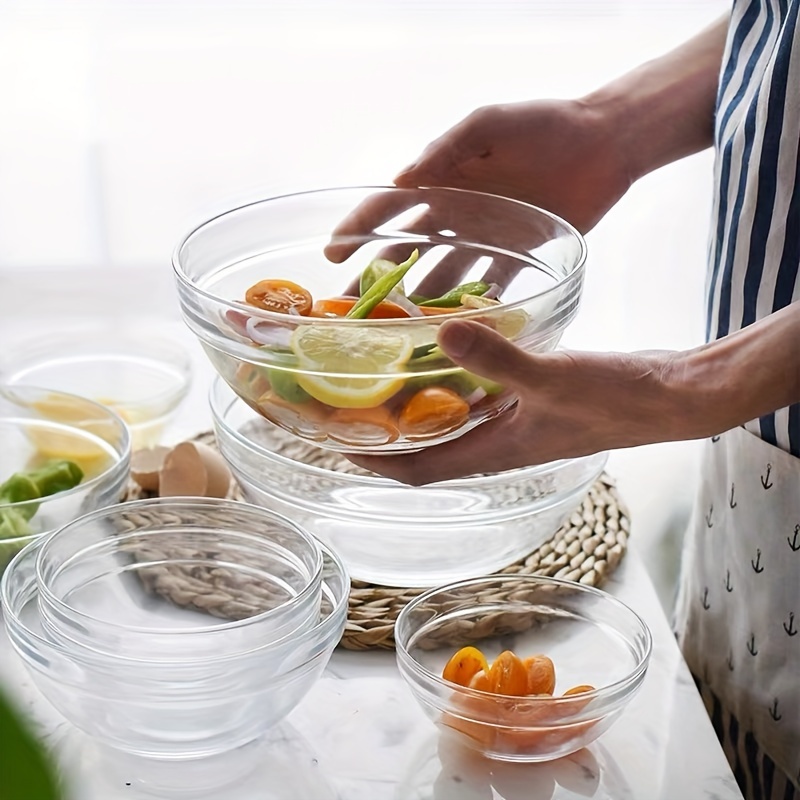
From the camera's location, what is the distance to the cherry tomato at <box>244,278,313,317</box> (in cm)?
80

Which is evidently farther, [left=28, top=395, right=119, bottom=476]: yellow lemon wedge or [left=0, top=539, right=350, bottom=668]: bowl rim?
[left=28, top=395, right=119, bottom=476]: yellow lemon wedge

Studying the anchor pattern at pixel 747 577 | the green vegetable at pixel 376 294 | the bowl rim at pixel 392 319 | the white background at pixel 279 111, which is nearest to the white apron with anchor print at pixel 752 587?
the anchor pattern at pixel 747 577

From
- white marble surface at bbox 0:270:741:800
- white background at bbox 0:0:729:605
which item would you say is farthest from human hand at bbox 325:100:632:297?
white background at bbox 0:0:729:605

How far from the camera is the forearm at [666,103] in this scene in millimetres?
1026

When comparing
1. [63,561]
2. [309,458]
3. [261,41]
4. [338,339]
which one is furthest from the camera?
[261,41]

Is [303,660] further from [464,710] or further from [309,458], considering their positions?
[309,458]

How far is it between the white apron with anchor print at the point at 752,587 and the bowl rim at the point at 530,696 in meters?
0.12

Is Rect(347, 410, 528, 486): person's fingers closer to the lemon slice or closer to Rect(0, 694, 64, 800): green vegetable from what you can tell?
the lemon slice

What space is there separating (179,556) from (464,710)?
0.92 ft

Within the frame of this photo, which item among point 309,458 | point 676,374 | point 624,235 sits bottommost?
point 624,235

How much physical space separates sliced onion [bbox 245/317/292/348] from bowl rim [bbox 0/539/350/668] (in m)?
0.18

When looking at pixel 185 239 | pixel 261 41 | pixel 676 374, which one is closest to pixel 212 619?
pixel 185 239

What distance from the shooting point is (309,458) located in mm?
1064

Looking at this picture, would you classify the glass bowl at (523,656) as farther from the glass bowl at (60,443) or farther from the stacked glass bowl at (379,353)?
the glass bowl at (60,443)
